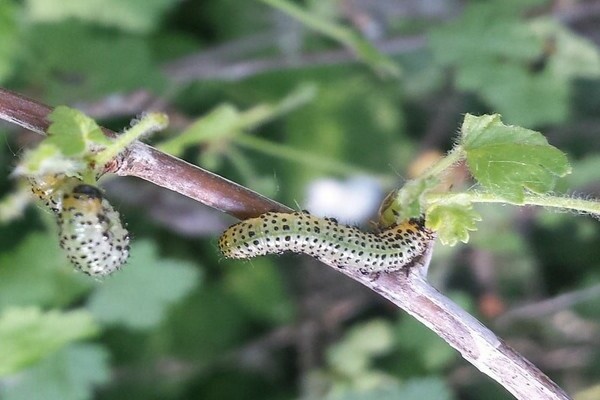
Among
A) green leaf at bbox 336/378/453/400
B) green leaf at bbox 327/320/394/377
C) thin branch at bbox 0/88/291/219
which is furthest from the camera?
green leaf at bbox 327/320/394/377

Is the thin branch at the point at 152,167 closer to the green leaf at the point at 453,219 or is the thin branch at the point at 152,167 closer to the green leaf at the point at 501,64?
the green leaf at the point at 453,219

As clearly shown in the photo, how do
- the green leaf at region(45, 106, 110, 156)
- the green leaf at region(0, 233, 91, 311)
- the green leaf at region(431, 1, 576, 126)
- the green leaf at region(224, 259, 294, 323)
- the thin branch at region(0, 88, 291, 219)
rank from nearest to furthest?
the green leaf at region(45, 106, 110, 156) → the thin branch at region(0, 88, 291, 219) → the green leaf at region(0, 233, 91, 311) → the green leaf at region(431, 1, 576, 126) → the green leaf at region(224, 259, 294, 323)

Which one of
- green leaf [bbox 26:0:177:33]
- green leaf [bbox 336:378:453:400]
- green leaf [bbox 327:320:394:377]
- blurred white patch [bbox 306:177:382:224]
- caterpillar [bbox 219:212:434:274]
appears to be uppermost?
blurred white patch [bbox 306:177:382:224]

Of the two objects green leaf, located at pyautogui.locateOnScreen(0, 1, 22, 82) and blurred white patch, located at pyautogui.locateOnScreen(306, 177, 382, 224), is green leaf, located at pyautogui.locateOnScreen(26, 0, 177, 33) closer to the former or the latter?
green leaf, located at pyautogui.locateOnScreen(0, 1, 22, 82)

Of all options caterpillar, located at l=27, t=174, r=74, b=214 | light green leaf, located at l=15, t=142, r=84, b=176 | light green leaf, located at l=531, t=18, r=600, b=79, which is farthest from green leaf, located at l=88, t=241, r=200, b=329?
light green leaf, located at l=15, t=142, r=84, b=176

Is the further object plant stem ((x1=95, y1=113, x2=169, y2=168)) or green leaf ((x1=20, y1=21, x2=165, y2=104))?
green leaf ((x1=20, y1=21, x2=165, y2=104))

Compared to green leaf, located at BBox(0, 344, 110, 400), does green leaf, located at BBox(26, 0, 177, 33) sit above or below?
above

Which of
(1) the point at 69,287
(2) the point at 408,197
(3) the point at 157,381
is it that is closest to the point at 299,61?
(1) the point at 69,287

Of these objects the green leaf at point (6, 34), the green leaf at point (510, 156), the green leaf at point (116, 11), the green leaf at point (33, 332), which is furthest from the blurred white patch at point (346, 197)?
the green leaf at point (510, 156)
